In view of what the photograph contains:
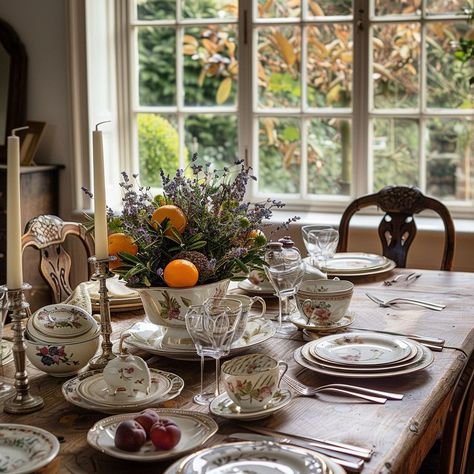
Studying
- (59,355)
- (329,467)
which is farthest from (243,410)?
(59,355)

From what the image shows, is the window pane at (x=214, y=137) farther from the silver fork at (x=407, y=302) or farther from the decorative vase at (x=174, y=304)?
the decorative vase at (x=174, y=304)

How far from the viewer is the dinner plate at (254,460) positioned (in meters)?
1.21

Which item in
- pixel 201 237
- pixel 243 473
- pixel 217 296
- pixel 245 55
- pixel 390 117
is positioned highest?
pixel 245 55

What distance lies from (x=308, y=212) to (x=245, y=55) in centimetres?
71

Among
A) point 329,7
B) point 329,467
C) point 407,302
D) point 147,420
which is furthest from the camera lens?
point 329,7

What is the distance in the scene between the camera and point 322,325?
1935 mm

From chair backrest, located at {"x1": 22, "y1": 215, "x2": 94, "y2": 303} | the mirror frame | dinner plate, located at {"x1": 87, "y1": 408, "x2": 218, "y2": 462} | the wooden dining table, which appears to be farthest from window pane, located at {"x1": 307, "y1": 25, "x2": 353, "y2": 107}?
dinner plate, located at {"x1": 87, "y1": 408, "x2": 218, "y2": 462}

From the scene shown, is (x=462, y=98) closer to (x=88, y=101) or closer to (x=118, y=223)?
(x=88, y=101)

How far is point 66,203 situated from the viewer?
12.4 feet

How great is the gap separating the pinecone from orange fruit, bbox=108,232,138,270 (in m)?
0.09

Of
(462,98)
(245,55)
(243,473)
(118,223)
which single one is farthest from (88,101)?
(243,473)

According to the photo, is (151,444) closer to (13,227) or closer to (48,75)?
(13,227)

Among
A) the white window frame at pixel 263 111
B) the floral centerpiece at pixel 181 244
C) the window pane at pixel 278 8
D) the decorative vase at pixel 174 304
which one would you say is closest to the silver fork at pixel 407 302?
the floral centerpiece at pixel 181 244

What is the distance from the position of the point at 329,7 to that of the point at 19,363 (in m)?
2.50
